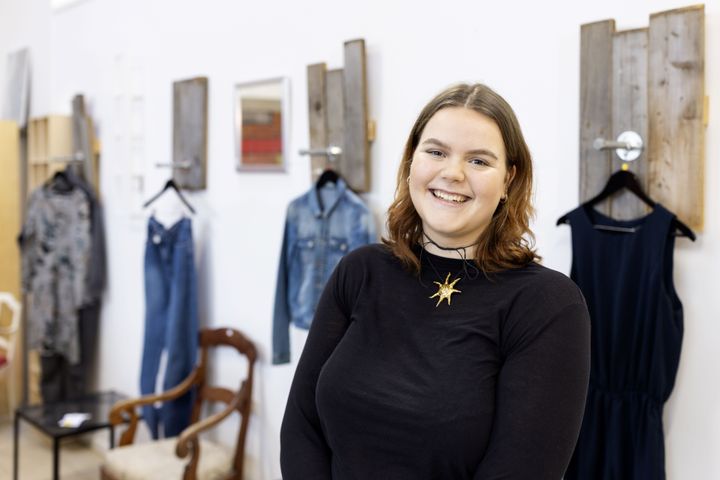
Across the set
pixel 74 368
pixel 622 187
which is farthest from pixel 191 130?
pixel 622 187

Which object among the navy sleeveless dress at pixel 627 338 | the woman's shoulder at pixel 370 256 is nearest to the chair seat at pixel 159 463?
the navy sleeveless dress at pixel 627 338

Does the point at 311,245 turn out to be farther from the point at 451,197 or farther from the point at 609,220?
the point at 451,197

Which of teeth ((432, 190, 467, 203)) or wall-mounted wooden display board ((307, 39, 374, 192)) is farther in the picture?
wall-mounted wooden display board ((307, 39, 374, 192))

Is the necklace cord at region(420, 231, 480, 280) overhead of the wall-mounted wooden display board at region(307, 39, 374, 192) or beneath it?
beneath

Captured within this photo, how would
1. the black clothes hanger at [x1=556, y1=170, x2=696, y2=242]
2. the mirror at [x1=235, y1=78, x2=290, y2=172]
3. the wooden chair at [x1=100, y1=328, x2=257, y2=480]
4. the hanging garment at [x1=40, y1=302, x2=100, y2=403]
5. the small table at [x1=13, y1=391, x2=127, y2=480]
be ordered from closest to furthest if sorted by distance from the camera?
the black clothes hanger at [x1=556, y1=170, x2=696, y2=242] → the wooden chair at [x1=100, y1=328, x2=257, y2=480] → the mirror at [x1=235, y1=78, x2=290, y2=172] → the small table at [x1=13, y1=391, x2=127, y2=480] → the hanging garment at [x1=40, y1=302, x2=100, y2=403]

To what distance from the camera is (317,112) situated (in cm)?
304

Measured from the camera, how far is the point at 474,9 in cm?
253

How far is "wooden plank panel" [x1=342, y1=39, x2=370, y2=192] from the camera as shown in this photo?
284 centimetres

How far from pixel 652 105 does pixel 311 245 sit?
1.39 metres

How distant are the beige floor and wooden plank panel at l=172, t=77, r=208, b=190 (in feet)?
5.72

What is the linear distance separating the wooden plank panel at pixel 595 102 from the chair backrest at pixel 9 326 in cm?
376

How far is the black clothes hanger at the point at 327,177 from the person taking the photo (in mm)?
2955

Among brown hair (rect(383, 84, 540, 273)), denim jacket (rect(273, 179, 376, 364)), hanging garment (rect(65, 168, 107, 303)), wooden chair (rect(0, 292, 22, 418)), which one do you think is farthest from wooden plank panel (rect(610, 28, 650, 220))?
wooden chair (rect(0, 292, 22, 418))

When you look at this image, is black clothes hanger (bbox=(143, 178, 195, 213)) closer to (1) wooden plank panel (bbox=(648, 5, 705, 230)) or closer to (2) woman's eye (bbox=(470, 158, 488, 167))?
(1) wooden plank panel (bbox=(648, 5, 705, 230))
